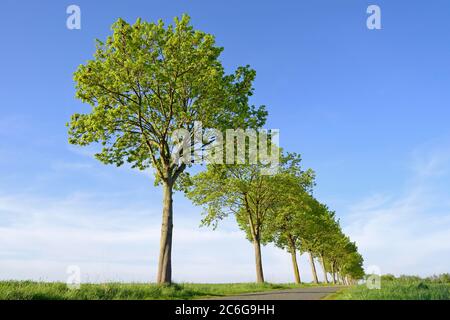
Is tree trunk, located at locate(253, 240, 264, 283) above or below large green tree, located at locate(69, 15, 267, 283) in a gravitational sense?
below

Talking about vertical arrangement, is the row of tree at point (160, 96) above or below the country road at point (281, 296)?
above

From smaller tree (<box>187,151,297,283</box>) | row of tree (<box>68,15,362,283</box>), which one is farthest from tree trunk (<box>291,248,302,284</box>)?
row of tree (<box>68,15,362,283</box>)

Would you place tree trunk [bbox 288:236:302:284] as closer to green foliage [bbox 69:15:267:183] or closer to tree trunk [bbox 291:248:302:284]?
tree trunk [bbox 291:248:302:284]

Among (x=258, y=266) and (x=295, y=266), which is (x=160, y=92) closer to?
(x=258, y=266)

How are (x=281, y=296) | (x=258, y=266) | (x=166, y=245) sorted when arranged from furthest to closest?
(x=258, y=266)
(x=166, y=245)
(x=281, y=296)

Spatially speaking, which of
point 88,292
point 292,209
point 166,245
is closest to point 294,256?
point 292,209

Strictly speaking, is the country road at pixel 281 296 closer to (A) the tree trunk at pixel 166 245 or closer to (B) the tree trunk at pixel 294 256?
(A) the tree trunk at pixel 166 245

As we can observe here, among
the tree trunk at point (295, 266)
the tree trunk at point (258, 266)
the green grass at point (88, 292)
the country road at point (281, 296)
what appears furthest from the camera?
the tree trunk at point (295, 266)

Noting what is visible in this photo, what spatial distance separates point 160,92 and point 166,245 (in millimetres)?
9622

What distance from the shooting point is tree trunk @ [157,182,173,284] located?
944 inches

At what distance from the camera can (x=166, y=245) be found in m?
24.5

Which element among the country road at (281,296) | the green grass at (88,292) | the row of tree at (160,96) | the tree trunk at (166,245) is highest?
the row of tree at (160,96)

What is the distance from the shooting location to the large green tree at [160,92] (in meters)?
24.2

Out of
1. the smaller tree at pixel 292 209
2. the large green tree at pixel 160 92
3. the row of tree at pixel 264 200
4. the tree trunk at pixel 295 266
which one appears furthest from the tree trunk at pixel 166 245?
the tree trunk at pixel 295 266
